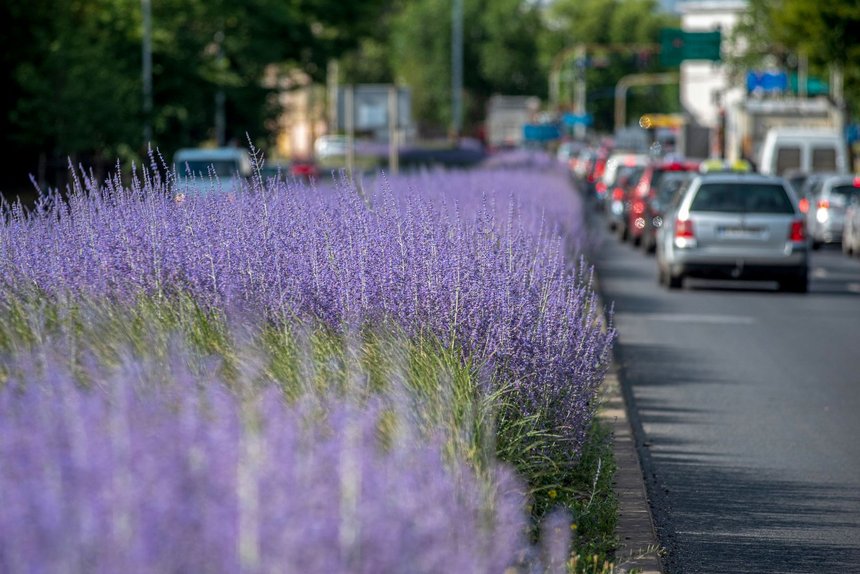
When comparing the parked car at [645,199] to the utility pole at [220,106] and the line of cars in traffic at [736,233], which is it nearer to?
the line of cars in traffic at [736,233]

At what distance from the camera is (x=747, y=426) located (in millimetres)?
12445

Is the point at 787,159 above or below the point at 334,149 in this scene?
above

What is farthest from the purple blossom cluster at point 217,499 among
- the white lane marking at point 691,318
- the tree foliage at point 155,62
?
the tree foliage at point 155,62

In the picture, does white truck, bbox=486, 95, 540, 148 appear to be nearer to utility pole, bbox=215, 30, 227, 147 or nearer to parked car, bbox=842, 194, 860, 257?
utility pole, bbox=215, 30, 227, 147

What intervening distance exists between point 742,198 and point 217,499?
21.6 metres

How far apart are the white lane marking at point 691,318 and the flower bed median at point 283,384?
9.46 m

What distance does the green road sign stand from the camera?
80.2 meters

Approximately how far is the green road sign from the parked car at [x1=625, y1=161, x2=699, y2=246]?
131 ft

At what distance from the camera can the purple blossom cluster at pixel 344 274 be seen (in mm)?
8438

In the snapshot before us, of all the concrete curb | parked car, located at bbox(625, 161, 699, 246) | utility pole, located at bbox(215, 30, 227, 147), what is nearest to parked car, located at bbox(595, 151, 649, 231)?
parked car, located at bbox(625, 161, 699, 246)

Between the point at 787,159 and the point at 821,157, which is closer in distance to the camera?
the point at 821,157

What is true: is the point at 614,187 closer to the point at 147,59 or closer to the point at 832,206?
the point at 832,206

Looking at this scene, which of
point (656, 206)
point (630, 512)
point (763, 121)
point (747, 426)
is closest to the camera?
point (630, 512)

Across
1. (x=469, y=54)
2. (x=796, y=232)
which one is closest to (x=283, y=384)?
(x=796, y=232)
